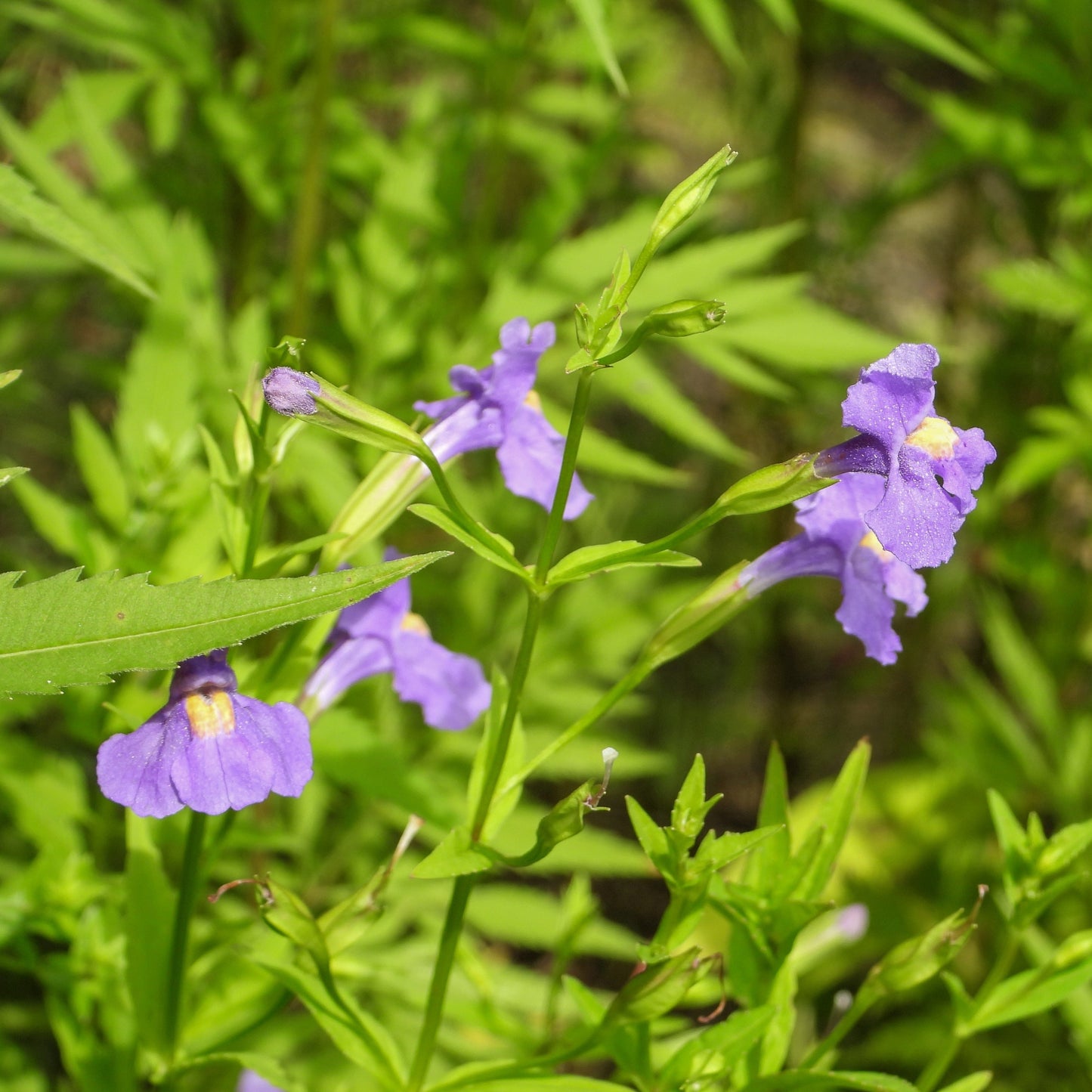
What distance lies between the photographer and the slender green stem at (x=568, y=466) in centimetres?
117

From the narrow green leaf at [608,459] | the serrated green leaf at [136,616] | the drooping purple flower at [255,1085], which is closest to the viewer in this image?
the serrated green leaf at [136,616]

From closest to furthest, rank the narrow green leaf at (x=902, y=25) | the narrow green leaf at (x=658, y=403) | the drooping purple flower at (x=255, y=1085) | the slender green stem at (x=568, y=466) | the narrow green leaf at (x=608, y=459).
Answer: the slender green stem at (x=568, y=466) → the drooping purple flower at (x=255, y=1085) → the narrow green leaf at (x=902, y=25) → the narrow green leaf at (x=608, y=459) → the narrow green leaf at (x=658, y=403)

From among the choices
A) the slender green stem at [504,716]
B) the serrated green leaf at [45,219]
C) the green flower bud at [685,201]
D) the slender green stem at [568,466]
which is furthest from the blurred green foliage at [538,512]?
the green flower bud at [685,201]

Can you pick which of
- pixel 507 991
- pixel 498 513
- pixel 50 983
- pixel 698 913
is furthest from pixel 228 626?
pixel 498 513

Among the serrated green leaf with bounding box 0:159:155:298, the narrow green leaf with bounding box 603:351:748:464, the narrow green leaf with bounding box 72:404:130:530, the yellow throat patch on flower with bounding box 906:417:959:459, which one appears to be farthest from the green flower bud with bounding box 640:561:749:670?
the narrow green leaf with bounding box 72:404:130:530

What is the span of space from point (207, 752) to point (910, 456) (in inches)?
28.0

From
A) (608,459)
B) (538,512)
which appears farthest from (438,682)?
(538,512)

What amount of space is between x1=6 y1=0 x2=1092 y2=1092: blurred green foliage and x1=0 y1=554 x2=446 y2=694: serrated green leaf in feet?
0.61

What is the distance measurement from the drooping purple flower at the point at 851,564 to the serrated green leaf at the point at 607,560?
211 mm

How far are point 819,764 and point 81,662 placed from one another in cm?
351

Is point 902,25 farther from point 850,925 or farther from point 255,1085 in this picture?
point 255,1085

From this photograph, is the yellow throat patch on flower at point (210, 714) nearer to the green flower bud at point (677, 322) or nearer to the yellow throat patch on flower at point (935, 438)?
the green flower bud at point (677, 322)

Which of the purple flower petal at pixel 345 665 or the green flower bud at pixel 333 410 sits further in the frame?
the purple flower petal at pixel 345 665

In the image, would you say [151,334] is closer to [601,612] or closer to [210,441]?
[210,441]
